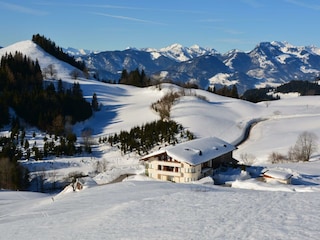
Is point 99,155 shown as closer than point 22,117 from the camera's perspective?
Yes

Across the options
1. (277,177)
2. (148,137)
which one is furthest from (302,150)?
(148,137)

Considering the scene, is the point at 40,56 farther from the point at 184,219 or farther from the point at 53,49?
the point at 184,219

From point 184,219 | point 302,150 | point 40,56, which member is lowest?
point 302,150

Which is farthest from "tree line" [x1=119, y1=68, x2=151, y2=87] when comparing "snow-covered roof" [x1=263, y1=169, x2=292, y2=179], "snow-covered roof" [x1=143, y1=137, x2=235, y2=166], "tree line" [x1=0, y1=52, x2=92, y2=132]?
"snow-covered roof" [x1=263, y1=169, x2=292, y2=179]

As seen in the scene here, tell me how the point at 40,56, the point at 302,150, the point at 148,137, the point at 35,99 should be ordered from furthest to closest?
the point at 40,56 < the point at 35,99 < the point at 148,137 < the point at 302,150

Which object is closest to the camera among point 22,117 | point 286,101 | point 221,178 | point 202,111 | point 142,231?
point 142,231

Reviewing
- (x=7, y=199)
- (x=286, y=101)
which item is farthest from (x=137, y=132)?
(x=286, y=101)

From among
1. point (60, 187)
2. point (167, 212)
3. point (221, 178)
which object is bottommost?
point (60, 187)

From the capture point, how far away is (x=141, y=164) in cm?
4409

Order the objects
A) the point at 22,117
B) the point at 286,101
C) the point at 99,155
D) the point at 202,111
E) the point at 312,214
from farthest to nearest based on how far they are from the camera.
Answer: the point at 286,101, the point at 202,111, the point at 22,117, the point at 99,155, the point at 312,214

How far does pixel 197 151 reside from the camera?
3275 centimetres

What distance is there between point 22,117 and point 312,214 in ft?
192

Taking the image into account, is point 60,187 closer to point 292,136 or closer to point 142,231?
point 142,231

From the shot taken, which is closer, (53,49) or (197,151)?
(197,151)
